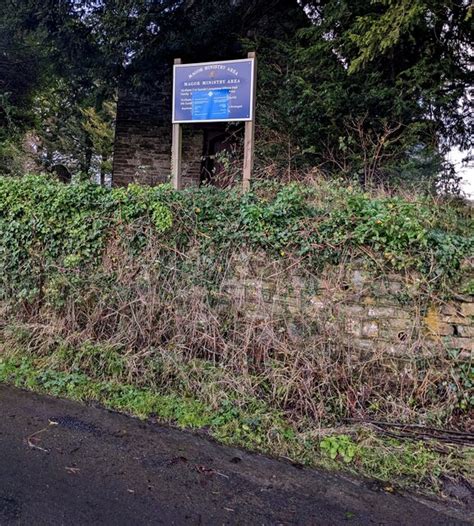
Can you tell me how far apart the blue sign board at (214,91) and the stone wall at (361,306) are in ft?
6.82

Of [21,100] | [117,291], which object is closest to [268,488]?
[117,291]

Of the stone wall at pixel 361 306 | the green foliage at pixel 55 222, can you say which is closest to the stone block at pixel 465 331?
the stone wall at pixel 361 306

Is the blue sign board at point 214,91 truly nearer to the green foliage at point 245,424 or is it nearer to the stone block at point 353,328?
the stone block at point 353,328

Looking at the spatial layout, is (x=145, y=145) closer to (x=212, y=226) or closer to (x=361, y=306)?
(x=212, y=226)

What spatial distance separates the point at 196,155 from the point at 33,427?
7992 millimetres

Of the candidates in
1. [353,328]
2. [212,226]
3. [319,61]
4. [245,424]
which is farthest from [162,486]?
[319,61]

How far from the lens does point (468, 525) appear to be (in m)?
2.31

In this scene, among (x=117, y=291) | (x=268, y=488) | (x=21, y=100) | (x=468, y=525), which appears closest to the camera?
(x=468, y=525)

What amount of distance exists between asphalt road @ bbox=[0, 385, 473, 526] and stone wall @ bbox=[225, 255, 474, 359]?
128 cm

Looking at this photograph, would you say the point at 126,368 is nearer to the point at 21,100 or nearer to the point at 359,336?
the point at 359,336

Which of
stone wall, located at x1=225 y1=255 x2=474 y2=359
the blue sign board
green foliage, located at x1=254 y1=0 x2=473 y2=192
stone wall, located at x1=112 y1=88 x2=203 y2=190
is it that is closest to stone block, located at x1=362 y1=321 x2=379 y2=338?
stone wall, located at x1=225 y1=255 x2=474 y2=359

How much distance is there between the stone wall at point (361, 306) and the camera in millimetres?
3375

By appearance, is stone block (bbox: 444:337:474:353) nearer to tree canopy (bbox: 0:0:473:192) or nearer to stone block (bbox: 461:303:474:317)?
stone block (bbox: 461:303:474:317)

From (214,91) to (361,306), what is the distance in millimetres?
3159
